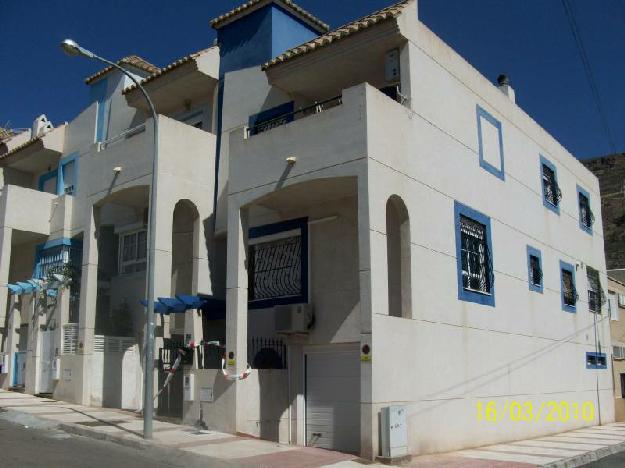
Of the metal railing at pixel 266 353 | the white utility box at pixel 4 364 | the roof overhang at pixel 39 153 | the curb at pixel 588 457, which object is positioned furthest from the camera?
the roof overhang at pixel 39 153

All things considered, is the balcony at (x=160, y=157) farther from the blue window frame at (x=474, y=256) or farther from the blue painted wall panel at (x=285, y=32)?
the blue window frame at (x=474, y=256)

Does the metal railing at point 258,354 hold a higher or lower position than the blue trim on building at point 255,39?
lower

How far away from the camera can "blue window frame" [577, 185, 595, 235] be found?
24.5 metres

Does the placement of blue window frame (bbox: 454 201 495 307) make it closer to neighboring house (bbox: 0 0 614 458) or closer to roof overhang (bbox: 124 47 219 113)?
neighboring house (bbox: 0 0 614 458)

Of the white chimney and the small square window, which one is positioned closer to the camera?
the small square window

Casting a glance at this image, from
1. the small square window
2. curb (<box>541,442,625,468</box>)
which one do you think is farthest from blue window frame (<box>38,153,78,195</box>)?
the small square window

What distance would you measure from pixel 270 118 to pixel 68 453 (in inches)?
377

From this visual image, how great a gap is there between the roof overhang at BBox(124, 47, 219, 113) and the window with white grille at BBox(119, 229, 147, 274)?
3.85 metres

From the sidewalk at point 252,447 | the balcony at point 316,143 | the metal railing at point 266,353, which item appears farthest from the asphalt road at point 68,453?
the balcony at point 316,143

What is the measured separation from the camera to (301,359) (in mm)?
15336

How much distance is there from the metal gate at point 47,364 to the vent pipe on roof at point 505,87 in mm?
14921

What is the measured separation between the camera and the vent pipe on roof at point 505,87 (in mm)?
20875

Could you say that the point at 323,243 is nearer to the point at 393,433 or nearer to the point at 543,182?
the point at 393,433

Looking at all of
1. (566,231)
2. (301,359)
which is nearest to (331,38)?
(301,359)
